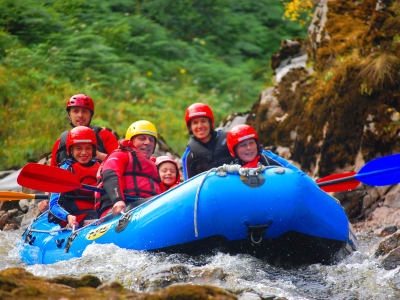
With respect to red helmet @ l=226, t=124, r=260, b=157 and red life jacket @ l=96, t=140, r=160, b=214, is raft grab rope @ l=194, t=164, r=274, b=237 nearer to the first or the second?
red helmet @ l=226, t=124, r=260, b=157

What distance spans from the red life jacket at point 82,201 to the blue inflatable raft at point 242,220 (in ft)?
3.35

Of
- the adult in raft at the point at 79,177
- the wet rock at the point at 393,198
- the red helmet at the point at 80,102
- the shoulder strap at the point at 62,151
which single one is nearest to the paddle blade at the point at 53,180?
the adult in raft at the point at 79,177

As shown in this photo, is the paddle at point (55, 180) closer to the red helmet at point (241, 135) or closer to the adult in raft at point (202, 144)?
the adult in raft at point (202, 144)

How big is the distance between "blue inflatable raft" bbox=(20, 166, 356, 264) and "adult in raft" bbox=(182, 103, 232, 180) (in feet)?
4.33

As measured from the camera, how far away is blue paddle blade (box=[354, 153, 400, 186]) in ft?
16.3

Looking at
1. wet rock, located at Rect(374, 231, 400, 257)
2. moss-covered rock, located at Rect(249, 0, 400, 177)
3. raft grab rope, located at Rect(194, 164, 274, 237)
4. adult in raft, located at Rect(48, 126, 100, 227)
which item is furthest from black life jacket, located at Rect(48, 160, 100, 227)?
moss-covered rock, located at Rect(249, 0, 400, 177)

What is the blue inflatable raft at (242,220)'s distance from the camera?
4.25 meters

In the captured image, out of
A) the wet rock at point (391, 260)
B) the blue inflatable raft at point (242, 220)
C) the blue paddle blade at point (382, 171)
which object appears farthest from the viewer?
the blue paddle blade at point (382, 171)

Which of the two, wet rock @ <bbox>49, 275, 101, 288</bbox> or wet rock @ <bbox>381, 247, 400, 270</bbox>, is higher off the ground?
wet rock @ <bbox>49, 275, 101, 288</bbox>

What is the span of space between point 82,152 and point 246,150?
1.94m

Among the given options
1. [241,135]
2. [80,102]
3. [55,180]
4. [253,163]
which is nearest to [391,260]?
[253,163]

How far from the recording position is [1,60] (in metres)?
11.7


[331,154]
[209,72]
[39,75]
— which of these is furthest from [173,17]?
[331,154]

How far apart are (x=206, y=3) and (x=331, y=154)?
973 centimetres
